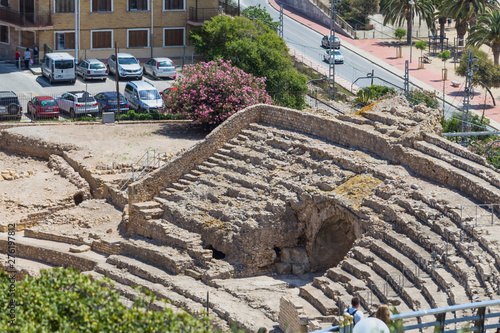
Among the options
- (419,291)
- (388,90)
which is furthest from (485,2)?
(419,291)

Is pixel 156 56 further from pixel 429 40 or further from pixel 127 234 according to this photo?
pixel 127 234

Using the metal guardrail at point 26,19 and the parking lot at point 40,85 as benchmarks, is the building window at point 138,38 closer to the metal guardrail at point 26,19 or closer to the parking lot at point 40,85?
the parking lot at point 40,85

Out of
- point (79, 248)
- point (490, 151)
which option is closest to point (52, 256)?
point (79, 248)

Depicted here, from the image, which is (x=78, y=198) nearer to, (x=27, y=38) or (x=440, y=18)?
(x=27, y=38)

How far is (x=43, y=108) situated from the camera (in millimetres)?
48875

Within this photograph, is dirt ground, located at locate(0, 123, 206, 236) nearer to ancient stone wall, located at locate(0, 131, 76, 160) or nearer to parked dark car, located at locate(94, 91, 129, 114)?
ancient stone wall, located at locate(0, 131, 76, 160)

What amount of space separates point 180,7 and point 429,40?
20521 millimetres

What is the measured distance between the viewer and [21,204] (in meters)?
40.3

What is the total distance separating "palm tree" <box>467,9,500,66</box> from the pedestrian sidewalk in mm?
2696

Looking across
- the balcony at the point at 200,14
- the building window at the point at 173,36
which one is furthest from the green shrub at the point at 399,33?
the building window at the point at 173,36

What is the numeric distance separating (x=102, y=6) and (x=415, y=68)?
2195 centimetres

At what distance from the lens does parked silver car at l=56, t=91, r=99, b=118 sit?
1950 inches

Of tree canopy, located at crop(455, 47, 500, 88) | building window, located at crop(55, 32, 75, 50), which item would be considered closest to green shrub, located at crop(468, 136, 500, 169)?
tree canopy, located at crop(455, 47, 500, 88)

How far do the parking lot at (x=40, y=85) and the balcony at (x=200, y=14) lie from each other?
21.3ft
